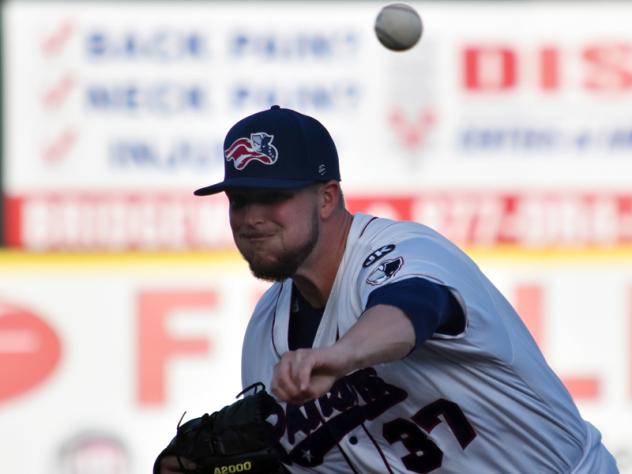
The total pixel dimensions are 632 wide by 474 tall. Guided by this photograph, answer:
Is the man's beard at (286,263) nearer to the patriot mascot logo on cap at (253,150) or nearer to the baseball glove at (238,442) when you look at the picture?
the patriot mascot logo on cap at (253,150)

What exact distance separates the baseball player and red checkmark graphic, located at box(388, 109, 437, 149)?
374 centimetres

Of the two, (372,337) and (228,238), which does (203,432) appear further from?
(228,238)

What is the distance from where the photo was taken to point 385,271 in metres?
2.84

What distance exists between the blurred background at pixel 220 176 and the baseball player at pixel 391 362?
146 inches

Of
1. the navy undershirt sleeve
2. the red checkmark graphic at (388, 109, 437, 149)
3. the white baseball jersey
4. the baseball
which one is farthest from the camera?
the red checkmark graphic at (388, 109, 437, 149)

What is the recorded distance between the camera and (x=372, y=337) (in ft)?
8.23

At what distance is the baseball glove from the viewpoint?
10.5ft

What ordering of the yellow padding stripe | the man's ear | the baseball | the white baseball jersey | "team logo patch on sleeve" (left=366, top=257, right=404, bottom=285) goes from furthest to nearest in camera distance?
1. the yellow padding stripe
2. the baseball
3. the man's ear
4. the white baseball jersey
5. "team logo patch on sleeve" (left=366, top=257, right=404, bottom=285)

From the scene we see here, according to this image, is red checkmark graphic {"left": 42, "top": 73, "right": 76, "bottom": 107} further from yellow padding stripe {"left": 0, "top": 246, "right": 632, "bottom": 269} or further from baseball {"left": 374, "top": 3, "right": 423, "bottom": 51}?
baseball {"left": 374, "top": 3, "right": 423, "bottom": 51}

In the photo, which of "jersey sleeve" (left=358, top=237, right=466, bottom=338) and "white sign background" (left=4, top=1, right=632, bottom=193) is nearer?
"jersey sleeve" (left=358, top=237, right=466, bottom=338)

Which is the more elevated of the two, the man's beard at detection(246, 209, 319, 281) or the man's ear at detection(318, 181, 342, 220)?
the man's ear at detection(318, 181, 342, 220)

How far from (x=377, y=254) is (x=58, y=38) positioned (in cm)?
429

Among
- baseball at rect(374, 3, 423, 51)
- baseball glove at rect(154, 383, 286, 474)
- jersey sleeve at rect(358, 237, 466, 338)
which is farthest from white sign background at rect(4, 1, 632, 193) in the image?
jersey sleeve at rect(358, 237, 466, 338)

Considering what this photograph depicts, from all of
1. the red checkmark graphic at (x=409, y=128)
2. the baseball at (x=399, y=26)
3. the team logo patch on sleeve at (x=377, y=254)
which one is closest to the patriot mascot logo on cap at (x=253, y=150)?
the team logo patch on sleeve at (x=377, y=254)
